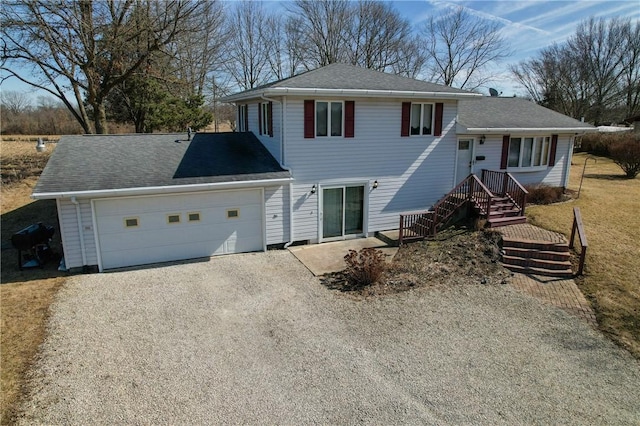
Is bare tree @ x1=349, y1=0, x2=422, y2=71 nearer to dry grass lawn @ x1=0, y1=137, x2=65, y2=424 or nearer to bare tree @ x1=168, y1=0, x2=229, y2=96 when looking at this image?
bare tree @ x1=168, y1=0, x2=229, y2=96

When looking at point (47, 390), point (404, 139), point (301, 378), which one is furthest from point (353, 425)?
point (404, 139)

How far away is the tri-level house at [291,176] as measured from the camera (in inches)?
410

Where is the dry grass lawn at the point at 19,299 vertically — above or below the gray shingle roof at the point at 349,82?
Result: below

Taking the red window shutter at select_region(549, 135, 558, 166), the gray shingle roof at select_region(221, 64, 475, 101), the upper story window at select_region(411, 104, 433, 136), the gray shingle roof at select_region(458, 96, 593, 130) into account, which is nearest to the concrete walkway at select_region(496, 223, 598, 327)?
the upper story window at select_region(411, 104, 433, 136)

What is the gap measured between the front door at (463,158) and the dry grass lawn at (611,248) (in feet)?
8.62

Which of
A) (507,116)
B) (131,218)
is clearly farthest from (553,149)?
(131,218)

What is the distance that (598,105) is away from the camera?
4153cm

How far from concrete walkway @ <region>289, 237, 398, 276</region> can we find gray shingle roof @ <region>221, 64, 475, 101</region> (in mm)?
4807

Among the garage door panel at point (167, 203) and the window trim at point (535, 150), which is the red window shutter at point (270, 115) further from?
the window trim at point (535, 150)

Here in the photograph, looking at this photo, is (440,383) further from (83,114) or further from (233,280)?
(83,114)

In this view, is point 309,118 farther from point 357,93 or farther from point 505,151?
point 505,151

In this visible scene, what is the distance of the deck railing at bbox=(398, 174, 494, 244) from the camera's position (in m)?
12.4

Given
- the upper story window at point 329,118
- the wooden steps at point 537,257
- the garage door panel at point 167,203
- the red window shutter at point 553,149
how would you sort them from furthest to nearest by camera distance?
the red window shutter at point 553,149
the upper story window at point 329,118
the garage door panel at point 167,203
the wooden steps at point 537,257

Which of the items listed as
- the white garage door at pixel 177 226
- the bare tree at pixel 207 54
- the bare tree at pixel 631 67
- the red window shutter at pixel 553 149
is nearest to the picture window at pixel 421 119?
the white garage door at pixel 177 226
